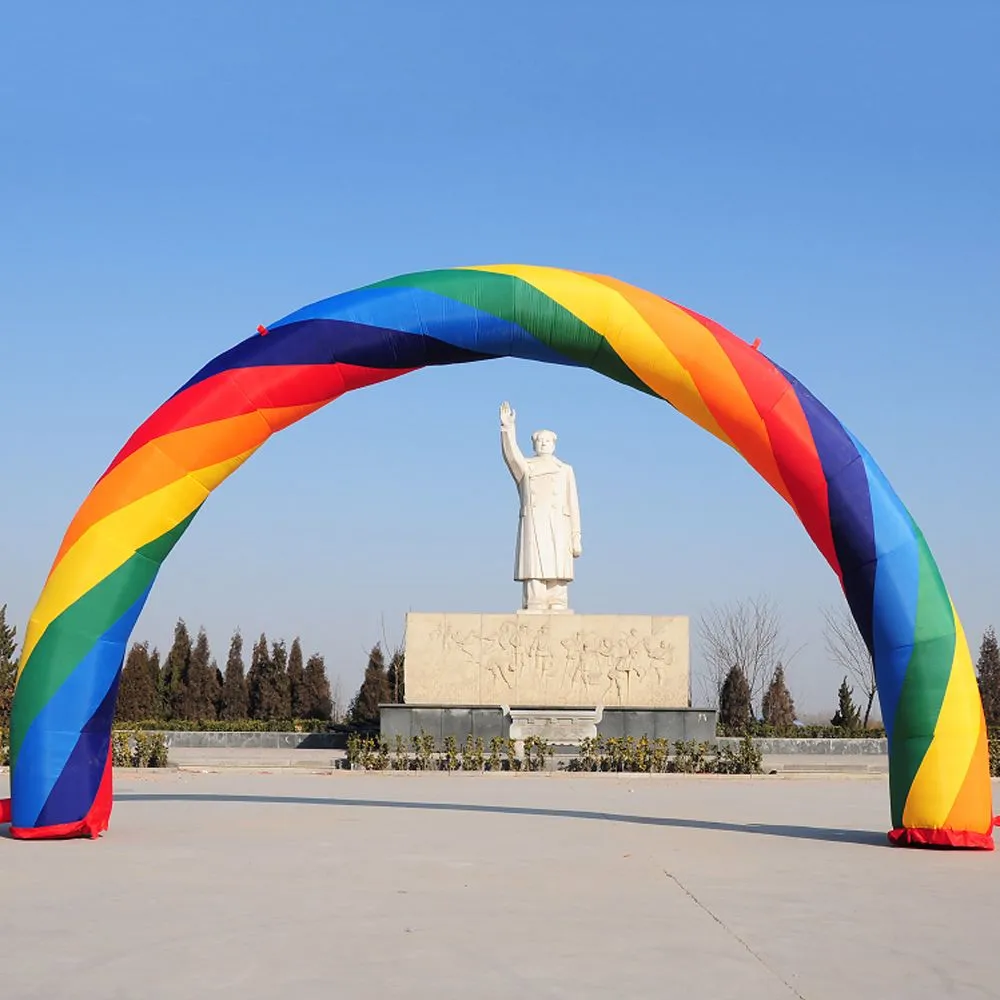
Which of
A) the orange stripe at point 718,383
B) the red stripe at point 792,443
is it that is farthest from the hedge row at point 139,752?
the red stripe at point 792,443

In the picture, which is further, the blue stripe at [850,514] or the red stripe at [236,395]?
the red stripe at [236,395]

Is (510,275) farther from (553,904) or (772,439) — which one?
(553,904)

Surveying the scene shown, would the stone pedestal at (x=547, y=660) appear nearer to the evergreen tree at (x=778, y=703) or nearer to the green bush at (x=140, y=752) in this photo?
the green bush at (x=140, y=752)

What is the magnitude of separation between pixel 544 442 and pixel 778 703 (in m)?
15.0

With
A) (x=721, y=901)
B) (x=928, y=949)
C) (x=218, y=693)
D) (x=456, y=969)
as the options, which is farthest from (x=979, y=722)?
(x=218, y=693)

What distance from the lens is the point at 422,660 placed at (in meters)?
23.0

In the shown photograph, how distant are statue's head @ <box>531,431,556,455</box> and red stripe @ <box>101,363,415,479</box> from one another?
15.6 meters

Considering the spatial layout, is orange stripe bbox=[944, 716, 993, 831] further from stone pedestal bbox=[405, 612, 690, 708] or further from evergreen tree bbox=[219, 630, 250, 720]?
evergreen tree bbox=[219, 630, 250, 720]

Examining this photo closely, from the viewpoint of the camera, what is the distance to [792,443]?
26.6ft

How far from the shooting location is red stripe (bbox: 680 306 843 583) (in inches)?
318

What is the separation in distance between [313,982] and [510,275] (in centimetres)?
530

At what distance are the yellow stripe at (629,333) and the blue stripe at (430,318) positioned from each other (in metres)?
0.34

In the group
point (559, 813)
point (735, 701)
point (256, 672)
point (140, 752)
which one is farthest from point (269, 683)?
point (559, 813)

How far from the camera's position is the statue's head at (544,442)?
78.3ft
